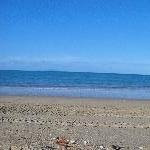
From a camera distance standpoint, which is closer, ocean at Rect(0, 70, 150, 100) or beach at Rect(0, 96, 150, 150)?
beach at Rect(0, 96, 150, 150)

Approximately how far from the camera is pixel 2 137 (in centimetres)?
1059

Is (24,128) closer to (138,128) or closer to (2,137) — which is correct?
(2,137)

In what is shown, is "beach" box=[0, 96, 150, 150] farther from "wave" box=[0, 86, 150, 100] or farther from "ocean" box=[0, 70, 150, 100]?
"ocean" box=[0, 70, 150, 100]

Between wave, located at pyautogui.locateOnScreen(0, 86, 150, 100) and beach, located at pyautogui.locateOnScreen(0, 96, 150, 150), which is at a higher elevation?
wave, located at pyautogui.locateOnScreen(0, 86, 150, 100)

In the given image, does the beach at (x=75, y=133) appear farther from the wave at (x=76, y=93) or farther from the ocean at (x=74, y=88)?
the ocean at (x=74, y=88)

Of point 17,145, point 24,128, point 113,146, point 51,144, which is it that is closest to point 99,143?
point 113,146

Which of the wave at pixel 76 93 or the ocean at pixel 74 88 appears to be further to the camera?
the ocean at pixel 74 88

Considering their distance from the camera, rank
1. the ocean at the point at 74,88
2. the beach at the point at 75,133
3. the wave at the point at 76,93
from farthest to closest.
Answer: the ocean at the point at 74,88
the wave at the point at 76,93
the beach at the point at 75,133

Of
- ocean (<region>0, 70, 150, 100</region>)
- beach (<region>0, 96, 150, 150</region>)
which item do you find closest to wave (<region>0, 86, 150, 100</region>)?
ocean (<region>0, 70, 150, 100</region>)

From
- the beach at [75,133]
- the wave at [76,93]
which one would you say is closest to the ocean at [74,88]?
the wave at [76,93]

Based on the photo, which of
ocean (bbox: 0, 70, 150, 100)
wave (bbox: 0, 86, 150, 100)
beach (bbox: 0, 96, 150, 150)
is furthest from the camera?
ocean (bbox: 0, 70, 150, 100)

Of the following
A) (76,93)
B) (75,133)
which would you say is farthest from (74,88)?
(75,133)

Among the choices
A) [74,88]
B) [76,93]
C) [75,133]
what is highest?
[74,88]

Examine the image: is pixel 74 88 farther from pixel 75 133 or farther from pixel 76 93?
pixel 75 133
